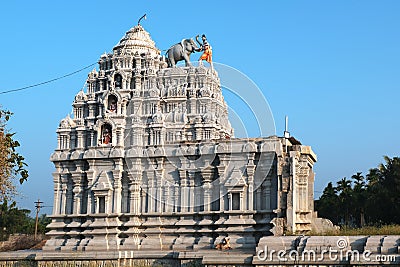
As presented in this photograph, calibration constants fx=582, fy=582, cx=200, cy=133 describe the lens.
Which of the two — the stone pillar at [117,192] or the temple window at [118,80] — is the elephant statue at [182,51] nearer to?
the temple window at [118,80]

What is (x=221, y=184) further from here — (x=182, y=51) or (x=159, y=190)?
(x=182, y=51)

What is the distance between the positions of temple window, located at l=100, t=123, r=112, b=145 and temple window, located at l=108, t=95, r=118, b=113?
1354mm

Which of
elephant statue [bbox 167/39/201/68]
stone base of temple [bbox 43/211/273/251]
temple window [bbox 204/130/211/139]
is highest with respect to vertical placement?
elephant statue [bbox 167/39/201/68]

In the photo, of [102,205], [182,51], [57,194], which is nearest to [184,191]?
[102,205]

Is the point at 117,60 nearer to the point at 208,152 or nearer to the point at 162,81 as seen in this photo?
the point at 162,81

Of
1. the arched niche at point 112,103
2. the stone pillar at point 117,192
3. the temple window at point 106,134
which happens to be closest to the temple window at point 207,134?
the stone pillar at point 117,192

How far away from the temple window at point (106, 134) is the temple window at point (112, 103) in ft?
4.44

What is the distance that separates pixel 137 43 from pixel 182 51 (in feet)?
10.4

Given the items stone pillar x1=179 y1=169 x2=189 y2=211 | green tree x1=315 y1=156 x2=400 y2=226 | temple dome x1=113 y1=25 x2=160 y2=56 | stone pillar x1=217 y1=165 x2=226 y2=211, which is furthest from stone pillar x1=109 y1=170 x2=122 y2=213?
green tree x1=315 y1=156 x2=400 y2=226

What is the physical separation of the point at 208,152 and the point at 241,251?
5253 millimetres

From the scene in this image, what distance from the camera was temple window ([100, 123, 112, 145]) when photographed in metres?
31.1

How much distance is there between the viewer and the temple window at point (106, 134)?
102 feet

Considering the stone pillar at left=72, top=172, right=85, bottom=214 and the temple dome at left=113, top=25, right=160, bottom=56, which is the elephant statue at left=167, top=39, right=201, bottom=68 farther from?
the stone pillar at left=72, top=172, right=85, bottom=214

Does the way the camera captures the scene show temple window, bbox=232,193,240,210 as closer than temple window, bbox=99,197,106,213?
Yes
